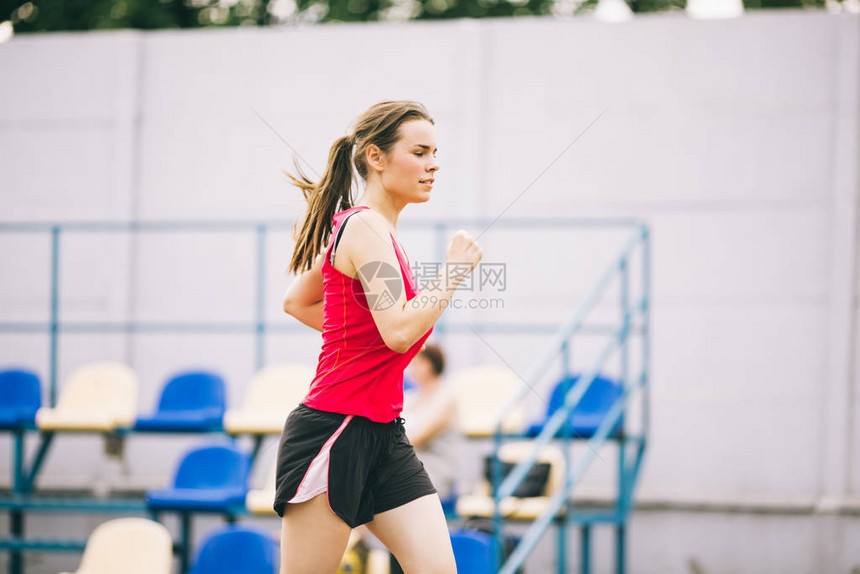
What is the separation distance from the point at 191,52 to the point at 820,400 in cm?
413

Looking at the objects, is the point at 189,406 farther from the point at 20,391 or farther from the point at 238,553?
the point at 238,553

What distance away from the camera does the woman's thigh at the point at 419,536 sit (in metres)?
1.87

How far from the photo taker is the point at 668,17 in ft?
18.1

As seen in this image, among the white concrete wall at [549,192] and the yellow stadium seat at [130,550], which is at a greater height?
the white concrete wall at [549,192]

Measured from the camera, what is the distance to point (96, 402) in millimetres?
5395

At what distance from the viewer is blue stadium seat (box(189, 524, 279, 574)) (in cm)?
389

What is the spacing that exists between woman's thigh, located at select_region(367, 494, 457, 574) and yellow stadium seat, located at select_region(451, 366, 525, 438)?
9.98 ft

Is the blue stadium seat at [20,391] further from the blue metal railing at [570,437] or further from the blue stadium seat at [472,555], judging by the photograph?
the blue stadium seat at [472,555]

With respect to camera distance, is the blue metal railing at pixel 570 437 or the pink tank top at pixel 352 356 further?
the blue metal railing at pixel 570 437

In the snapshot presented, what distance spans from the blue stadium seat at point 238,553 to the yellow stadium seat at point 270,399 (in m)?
1.01

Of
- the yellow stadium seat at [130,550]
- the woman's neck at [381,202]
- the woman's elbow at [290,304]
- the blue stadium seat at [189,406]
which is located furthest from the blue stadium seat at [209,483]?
the woman's neck at [381,202]

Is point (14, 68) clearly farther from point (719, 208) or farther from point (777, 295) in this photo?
point (777, 295)

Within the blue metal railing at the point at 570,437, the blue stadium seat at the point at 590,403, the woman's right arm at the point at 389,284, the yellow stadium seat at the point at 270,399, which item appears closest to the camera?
the woman's right arm at the point at 389,284

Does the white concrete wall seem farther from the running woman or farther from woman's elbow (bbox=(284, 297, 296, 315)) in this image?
the running woman
